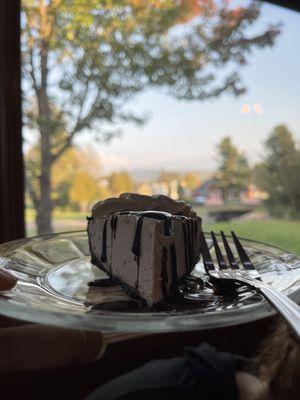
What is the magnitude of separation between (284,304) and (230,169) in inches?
36.7

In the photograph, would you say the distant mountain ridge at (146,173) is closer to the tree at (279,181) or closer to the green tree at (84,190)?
the green tree at (84,190)

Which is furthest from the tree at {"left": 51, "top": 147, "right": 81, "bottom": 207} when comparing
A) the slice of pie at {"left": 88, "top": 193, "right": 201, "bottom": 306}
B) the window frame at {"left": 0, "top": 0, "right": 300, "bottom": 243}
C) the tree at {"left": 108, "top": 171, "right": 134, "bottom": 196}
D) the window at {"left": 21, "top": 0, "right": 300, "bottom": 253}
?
the slice of pie at {"left": 88, "top": 193, "right": 201, "bottom": 306}

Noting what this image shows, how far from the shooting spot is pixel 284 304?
→ 353mm

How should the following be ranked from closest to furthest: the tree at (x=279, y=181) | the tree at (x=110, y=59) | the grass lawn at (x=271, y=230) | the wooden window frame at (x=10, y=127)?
the wooden window frame at (x=10, y=127), the tree at (x=110, y=59), the grass lawn at (x=271, y=230), the tree at (x=279, y=181)

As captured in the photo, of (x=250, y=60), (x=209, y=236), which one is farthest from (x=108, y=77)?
(x=209, y=236)

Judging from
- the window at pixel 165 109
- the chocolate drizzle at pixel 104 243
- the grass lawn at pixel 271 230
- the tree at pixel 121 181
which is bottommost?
the grass lawn at pixel 271 230

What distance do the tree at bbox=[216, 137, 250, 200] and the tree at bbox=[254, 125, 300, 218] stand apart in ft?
0.14

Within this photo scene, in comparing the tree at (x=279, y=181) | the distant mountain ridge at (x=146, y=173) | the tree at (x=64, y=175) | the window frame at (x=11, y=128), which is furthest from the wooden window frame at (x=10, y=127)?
the tree at (x=279, y=181)

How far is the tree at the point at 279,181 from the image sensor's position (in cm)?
128

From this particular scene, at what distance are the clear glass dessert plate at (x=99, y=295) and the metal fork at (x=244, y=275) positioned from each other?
0.01 m

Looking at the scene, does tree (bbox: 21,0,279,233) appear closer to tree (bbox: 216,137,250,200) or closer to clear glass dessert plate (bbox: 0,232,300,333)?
tree (bbox: 216,137,250,200)

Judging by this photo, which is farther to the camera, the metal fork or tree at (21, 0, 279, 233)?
tree at (21, 0, 279, 233)

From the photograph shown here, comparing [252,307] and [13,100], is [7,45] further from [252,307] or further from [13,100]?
[252,307]

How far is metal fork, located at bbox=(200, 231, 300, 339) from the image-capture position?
0.33 m
